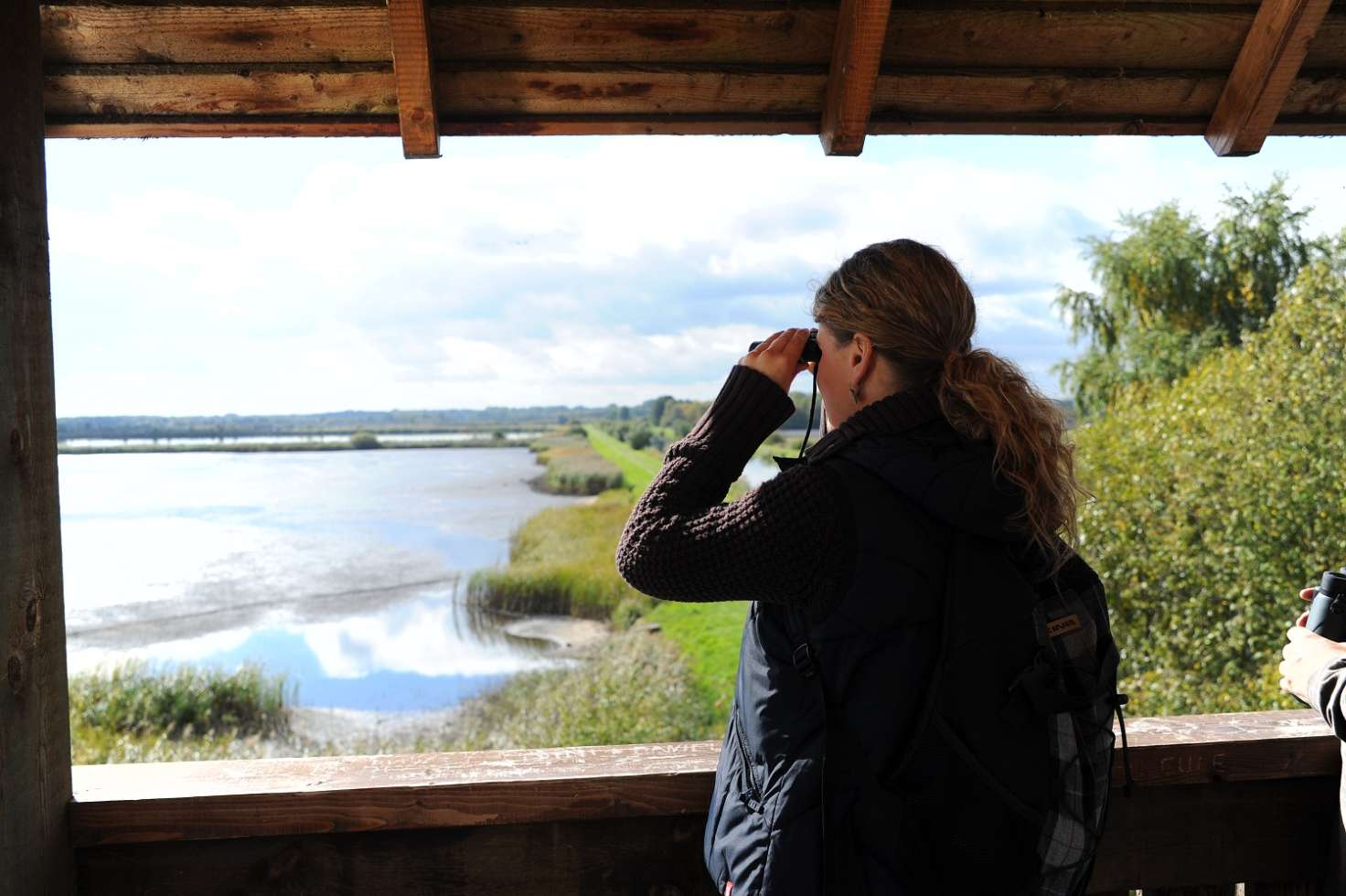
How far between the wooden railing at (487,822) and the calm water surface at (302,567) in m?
19.8

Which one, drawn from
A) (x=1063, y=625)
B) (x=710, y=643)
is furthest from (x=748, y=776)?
(x=710, y=643)

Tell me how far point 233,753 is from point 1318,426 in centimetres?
1295

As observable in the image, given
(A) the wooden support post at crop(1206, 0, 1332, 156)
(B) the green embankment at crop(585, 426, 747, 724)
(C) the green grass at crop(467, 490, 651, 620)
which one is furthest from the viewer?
(C) the green grass at crop(467, 490, 651, 620)

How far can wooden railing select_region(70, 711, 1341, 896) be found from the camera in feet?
5.03

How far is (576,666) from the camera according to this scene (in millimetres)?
18906

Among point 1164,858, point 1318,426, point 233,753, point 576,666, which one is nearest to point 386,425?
point 576,666

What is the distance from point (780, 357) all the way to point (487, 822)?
820 millimetres

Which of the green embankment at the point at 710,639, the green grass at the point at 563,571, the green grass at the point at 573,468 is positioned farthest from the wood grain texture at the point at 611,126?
the green grass at the point at 573,468

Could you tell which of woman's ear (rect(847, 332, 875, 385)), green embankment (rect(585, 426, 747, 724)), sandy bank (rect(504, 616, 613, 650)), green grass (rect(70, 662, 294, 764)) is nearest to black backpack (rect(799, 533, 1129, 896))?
woman's ear (rect(847, 332, 875, 385))

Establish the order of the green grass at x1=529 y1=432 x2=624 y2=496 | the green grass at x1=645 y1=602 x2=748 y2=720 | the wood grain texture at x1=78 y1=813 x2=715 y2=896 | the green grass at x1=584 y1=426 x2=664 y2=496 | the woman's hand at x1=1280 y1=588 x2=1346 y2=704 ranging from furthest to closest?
the green grass at x1=529 y1=432 x2=624 y2=496 → the green grass at x1=584 y1=426 x2=664 y2=496 → the green grass at x1=645 y1=602 x2=748 y2=720 → the wood grain texture at x1=78 y1=813 x2=715 y2=896 → the woman's hand at x1=1280 y1=588 x2=1346 y2=704

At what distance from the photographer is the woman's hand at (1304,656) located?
1.44m

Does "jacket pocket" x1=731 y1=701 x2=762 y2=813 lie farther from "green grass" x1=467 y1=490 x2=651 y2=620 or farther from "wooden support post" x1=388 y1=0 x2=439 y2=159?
"green grass" x1=467 y1=490 x2=651 y2=620

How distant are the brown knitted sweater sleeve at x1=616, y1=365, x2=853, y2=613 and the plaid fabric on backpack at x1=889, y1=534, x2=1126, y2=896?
0.50 ft

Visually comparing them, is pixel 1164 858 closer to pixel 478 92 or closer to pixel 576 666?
pixel 478 92
